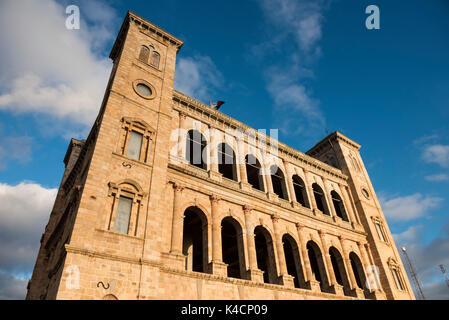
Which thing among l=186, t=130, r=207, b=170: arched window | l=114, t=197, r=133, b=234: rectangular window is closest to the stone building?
l=114, t=197, r=133, b=234: rectangular window

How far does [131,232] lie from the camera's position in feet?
46.8

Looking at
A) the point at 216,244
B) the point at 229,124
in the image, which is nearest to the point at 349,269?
the point at 216,244

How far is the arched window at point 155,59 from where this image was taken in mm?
21228

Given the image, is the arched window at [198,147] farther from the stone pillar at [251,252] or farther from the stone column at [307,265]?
the stone column at [307,265]

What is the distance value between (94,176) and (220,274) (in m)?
8.40

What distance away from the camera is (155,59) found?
21609mm

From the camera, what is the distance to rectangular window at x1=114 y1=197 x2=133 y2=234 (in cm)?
1416

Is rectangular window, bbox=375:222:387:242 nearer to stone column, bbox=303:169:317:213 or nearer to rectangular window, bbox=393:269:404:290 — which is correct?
rectangular window, bbox=393:269:404:290

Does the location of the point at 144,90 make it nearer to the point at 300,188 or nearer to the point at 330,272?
the point at 300,188

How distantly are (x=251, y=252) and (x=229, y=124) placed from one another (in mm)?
10382

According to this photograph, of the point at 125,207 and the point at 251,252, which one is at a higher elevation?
the point at 125,207

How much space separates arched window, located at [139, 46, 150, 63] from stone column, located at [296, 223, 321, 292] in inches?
655
